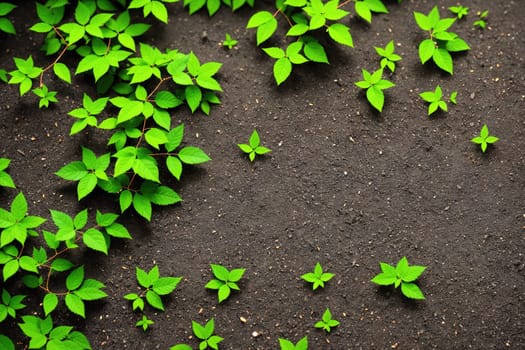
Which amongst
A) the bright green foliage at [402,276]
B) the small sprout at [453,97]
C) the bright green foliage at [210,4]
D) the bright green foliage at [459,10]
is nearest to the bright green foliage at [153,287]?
Result: the bright green foliage at [402,276]

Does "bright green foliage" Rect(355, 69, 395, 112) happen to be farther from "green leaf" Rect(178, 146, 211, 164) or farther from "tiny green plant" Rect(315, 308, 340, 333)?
"tiny green plant" Rect(315, 308, 340, 333)

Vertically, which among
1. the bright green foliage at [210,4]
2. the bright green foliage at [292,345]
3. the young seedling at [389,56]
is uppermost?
the bright green foliage at [210,4]

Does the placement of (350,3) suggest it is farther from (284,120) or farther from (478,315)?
(478,315)

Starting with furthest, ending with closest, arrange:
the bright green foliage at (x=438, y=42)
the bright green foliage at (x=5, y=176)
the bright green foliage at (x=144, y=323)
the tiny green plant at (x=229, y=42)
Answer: the tiny green plant at (x=229, y=42)
the bright green foliage at (x=438, y=42)
the bright green foliage at (x=5, y=176)
the bright green foliage at (x=144, y=323)

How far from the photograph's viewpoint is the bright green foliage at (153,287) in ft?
8.93

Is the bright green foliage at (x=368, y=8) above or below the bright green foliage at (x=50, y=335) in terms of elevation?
above

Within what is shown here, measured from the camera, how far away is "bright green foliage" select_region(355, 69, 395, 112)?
117 inches

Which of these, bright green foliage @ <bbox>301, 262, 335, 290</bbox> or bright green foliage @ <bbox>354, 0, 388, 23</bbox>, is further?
bright green foliage @ <bbox>354, 0, 388, 23</bbox>

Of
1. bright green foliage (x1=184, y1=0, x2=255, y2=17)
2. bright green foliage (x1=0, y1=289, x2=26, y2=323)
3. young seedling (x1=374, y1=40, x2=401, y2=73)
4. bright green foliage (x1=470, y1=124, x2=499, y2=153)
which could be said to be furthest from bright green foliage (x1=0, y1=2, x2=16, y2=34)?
bright green foliage (x1=470, y1=124, x2=499, y2=153)

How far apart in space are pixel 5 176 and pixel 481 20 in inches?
105

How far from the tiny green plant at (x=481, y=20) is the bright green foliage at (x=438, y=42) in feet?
0.55

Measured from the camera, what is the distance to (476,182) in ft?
9.56

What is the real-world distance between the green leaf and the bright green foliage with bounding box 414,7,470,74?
1264 millimetres

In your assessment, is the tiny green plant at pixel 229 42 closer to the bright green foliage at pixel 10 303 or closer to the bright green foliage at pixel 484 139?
the bright green foliage at pixel 484 139
